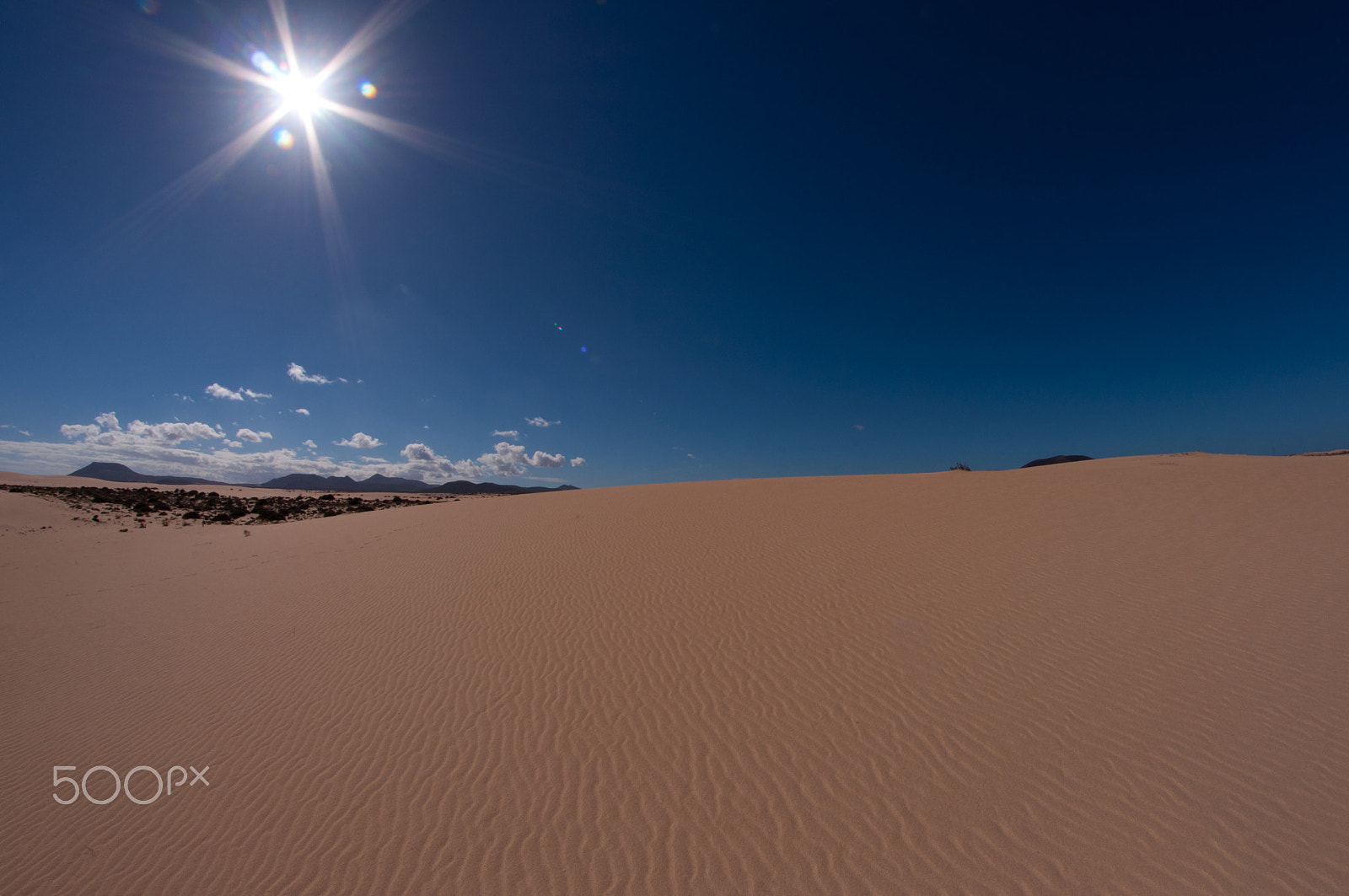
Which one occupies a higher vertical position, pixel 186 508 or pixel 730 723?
pixel 186 508

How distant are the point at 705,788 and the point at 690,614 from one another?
363 centimetres

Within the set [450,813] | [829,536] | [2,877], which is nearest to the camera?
[2,877]

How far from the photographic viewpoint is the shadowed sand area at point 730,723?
3.23 meters

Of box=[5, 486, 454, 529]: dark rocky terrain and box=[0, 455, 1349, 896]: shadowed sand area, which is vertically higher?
box=[5, 486, 454, 529]: dark rocky terrain

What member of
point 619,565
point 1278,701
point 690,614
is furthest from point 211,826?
point 1278,701

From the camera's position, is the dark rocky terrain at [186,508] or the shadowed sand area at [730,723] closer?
the shadowed sand area at [730,723]

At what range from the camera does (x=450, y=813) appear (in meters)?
3.72

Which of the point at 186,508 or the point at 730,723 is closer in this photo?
the point at 730,723

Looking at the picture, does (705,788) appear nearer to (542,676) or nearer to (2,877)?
(542,676)

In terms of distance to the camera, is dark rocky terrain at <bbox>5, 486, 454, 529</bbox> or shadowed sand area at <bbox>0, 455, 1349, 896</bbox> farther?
dark rocky terrain at <bbox>5, 486, 454, 529</bbox>

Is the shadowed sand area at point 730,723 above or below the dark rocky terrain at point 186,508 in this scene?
below

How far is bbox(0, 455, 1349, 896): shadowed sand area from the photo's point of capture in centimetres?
323

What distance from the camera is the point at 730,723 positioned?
184 inches

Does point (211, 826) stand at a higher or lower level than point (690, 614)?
lower
